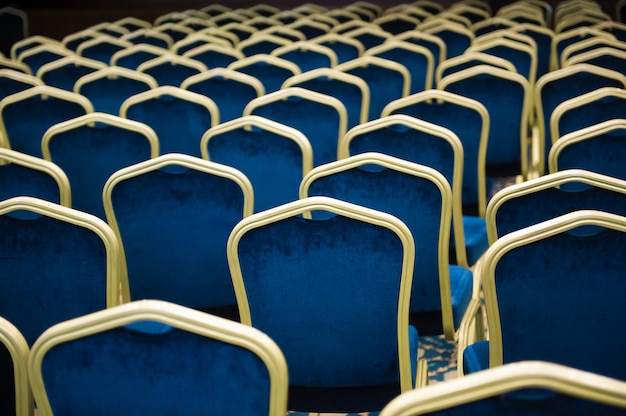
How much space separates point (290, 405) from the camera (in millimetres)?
2604

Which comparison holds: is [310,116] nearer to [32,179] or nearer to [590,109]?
[590,109]

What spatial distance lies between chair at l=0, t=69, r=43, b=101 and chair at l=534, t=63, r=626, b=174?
3.04 metres

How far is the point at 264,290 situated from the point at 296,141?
4.01ft

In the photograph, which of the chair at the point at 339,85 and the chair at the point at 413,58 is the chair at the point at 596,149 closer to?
the chair at the point at 339,85

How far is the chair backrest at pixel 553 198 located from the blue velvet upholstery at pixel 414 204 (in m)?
0.24

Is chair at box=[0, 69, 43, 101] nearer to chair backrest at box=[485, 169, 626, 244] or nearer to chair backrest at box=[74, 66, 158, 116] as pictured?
chair backrest at box=[74, 66, 158, 116]

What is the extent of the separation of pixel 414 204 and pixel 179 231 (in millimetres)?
866

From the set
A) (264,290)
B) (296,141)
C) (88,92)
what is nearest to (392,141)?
(296,141)

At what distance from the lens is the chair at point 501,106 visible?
15.4ft

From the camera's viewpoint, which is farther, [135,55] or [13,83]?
[135,55]

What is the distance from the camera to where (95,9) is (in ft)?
41.3

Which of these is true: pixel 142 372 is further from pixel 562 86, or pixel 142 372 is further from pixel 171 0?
pixel 171 0

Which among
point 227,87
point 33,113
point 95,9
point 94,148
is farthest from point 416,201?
point 95,9

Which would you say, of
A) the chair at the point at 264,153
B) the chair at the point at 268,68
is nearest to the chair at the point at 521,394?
the chair at the point at 264,153
